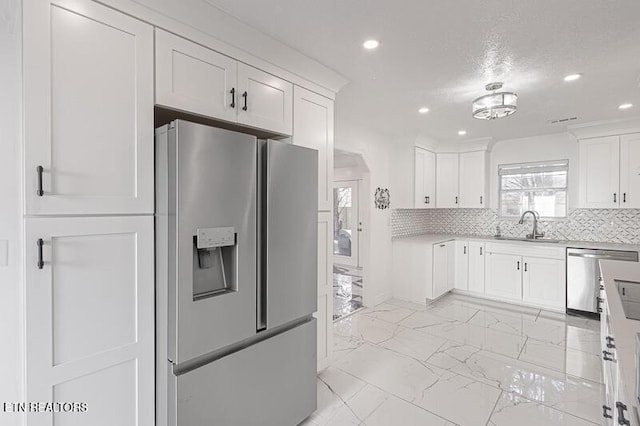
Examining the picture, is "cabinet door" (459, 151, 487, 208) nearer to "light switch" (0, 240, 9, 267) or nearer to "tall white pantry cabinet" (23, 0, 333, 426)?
"tall white pantry cabinet" (23, 0, 333, 426)

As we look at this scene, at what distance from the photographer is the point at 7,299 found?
1.52 metres

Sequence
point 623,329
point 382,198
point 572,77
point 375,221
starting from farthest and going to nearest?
1. point 382,198
2. point 375,221
3. point 572,77
4. point 623,329

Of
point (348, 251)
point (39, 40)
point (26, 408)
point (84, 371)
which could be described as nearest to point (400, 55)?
point (39, 40)

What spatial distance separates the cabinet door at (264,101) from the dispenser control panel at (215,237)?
71 centimetres

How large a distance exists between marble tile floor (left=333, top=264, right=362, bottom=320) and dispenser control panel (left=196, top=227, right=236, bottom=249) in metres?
2.79

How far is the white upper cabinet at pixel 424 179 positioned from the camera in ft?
15.6

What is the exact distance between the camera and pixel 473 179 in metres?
5.07

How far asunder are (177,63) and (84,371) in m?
1.47

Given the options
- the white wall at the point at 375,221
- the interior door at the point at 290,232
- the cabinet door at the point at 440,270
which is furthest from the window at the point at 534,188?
the interior door at the point at 290,232

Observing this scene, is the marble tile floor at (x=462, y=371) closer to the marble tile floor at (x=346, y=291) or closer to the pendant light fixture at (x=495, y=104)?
the marble tile floor at (x=346, y=291)

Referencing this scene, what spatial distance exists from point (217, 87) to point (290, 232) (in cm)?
93

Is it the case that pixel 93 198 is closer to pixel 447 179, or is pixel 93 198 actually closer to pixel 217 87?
pixel 217 87

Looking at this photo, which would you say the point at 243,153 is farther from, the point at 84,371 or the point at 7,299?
the point at 7,299

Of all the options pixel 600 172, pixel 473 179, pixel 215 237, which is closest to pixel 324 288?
pixel 215 237
